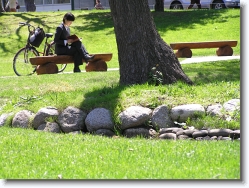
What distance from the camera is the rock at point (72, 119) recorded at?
27.5 feet

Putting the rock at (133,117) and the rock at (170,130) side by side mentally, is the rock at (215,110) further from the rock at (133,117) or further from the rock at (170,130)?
Answer: the rock at (133,117)

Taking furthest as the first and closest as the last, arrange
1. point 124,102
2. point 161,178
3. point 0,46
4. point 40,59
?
point 0,46 → point 40,59 → point 124,102 → point 161,178

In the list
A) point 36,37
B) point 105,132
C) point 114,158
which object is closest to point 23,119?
point 105,132

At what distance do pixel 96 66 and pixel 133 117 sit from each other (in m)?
5.71

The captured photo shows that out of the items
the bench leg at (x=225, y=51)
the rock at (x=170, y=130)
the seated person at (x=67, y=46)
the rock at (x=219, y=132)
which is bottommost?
the bench leg at (x=225, y=51)

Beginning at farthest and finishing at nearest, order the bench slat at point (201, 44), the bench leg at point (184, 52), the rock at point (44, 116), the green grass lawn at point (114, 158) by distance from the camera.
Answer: the bench leg at point (184, 52)
the bench slat at point (201, 44)
the rock at point (44, 116)
the green grass lawn at point (114, 158)

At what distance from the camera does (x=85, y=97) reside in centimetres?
890

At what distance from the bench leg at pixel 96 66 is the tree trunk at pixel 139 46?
4.26 meters

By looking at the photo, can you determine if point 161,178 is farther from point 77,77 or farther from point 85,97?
point 77,77

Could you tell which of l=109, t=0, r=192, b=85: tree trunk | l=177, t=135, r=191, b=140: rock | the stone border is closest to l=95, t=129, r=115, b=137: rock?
the stone border

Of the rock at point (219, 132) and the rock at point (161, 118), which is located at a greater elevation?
the rock at point (161, 118)

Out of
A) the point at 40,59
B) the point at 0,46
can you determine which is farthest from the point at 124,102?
the point at 0,46

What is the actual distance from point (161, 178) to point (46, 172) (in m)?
1.18

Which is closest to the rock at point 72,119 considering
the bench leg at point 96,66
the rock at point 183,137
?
the rock at point 183,137
